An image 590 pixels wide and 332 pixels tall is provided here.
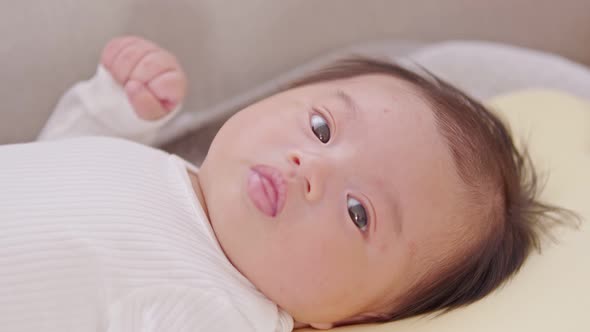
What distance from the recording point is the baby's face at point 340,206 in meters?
0.79

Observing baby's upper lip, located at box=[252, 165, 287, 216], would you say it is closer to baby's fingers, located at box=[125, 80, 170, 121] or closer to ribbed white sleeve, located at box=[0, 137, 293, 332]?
ribbed white sleeve, located at box=[0, 137, 293, 332]

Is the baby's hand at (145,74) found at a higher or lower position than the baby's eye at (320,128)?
lower

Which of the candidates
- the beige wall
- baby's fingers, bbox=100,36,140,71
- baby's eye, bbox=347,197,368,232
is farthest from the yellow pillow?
baby's fingers, bbox=100,36,140,71

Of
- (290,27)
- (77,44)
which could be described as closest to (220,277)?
(77,44)

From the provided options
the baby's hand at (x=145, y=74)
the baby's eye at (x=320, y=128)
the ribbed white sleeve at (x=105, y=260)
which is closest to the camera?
the ribbed white sleeve at (x=105, y=260)

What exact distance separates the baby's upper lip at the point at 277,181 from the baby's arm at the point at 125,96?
30 centimetres

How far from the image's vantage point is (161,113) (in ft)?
3.46

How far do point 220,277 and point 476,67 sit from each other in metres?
0.84

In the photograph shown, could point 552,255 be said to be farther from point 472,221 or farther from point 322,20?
point 322,20

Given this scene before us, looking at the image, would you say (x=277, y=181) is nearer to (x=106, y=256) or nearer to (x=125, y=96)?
(x=106, y=256)

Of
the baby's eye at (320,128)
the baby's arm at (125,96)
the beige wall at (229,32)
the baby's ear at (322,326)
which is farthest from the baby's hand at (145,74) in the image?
the baby's ear at (322,326)

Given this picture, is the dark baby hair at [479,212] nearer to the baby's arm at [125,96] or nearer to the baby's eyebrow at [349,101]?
the baby's eyebrow at [349,101]

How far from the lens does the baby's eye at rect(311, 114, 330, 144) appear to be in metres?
0.84

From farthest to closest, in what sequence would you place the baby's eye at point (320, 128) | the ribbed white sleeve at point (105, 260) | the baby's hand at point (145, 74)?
the baby's hand at point (145, 74) < the baby's eye at point (320, 128) < the ribbed white sleeve at point (105, 260)
